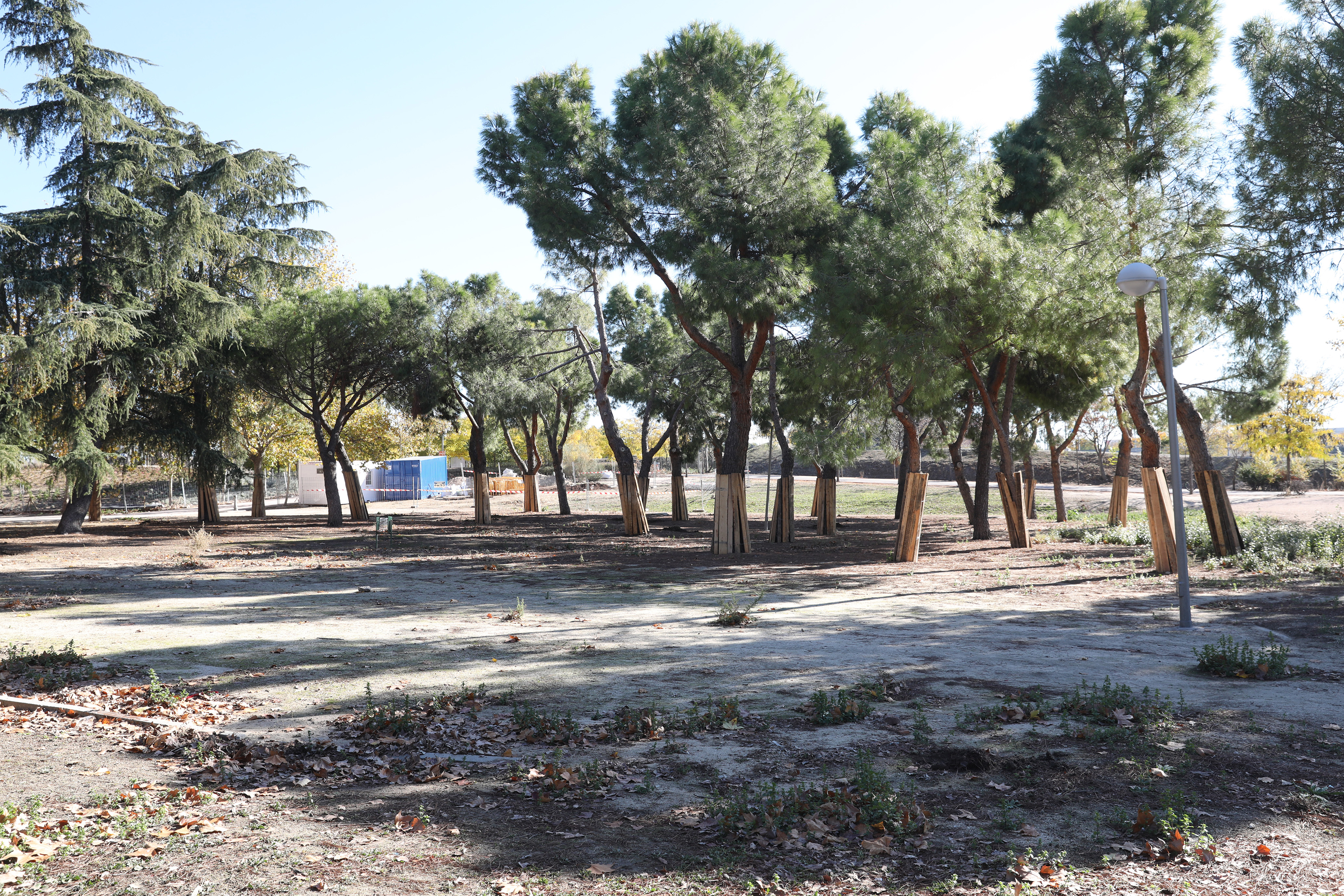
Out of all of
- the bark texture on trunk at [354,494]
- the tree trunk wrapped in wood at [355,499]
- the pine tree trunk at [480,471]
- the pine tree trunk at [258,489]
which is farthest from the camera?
the pine tree trunk at [258,489]

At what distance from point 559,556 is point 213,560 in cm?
667

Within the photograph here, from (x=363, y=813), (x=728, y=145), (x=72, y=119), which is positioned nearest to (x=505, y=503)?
(x=72, y=119)

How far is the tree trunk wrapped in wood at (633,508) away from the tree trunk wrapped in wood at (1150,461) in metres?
12.1

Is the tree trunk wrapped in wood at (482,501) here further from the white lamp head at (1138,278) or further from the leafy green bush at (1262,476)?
the leafy green bush at (1262,476)

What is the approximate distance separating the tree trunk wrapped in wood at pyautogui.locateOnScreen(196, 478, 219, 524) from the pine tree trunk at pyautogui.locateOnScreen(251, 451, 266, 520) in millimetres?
2730

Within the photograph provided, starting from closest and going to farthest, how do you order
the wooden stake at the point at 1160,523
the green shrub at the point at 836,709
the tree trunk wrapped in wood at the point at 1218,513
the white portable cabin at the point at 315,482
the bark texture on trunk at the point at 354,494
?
the green shrub at the point at 836,709
the wooden stake at the point at 1160,523
the tree trunk wrapped in wood at the point at 1218,513
the bark texture on trunk at the point at 354,494
the white portable cabin at the point at 315,482

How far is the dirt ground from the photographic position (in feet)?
11.8

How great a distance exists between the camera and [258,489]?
102 feet

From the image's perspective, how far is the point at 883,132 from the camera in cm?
1464

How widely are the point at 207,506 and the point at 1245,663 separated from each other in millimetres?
27680

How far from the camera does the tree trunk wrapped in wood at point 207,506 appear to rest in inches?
1024

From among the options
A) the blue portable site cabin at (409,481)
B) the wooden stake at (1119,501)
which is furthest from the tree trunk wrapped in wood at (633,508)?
the blue portable site cabin at (409,481)

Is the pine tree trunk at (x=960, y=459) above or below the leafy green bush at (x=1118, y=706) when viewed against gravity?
above

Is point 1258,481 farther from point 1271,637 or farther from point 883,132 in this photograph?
point 1271,637
